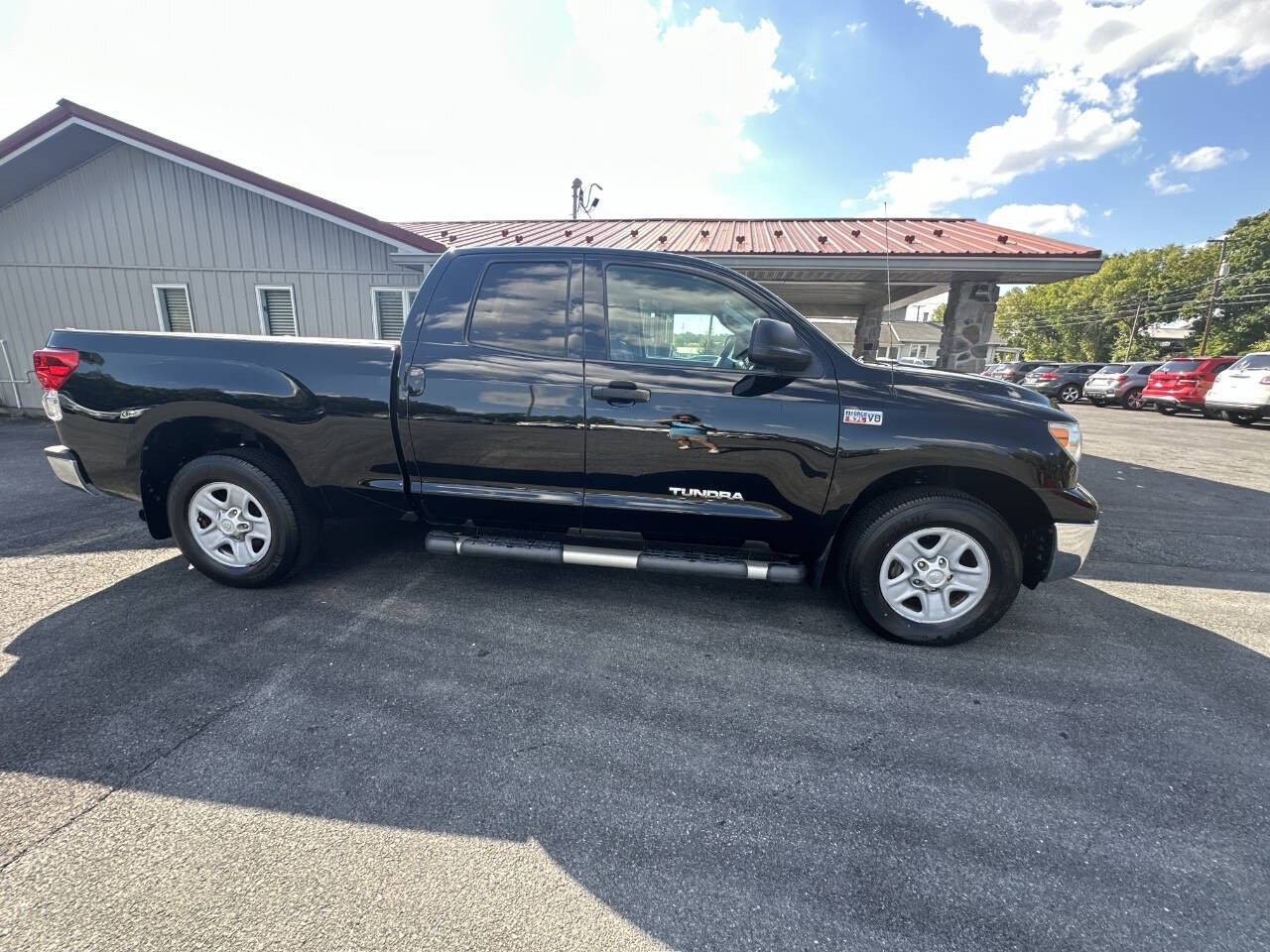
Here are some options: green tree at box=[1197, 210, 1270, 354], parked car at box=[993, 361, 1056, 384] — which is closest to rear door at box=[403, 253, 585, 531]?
parked car at box=[993, 361, 1056, 384]

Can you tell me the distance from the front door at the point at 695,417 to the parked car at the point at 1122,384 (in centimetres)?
2062

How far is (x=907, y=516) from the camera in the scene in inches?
111

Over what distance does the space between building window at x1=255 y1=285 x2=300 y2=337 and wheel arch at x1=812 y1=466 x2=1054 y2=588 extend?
10.4m

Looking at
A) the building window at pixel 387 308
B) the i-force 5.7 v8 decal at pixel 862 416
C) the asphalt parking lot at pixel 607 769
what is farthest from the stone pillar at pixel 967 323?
the building window at pixel 387 308

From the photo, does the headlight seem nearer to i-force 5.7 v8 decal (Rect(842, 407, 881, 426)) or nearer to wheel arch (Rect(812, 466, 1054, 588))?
wheel arch (Rect(812, 466, 1054, 588))

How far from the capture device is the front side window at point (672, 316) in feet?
9.85

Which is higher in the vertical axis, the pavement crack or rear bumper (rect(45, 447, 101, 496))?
rear bumper (rect(45, 447, 101, 496))

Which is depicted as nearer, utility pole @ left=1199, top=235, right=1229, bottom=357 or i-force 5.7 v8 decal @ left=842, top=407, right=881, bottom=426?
i-force 5.7 v8 decal @ left=842, top=407, right=881, bottom=426

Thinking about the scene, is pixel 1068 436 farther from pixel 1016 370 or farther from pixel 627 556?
pixel 1016 370

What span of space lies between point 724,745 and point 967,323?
8.13 meters

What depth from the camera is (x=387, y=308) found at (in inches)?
377

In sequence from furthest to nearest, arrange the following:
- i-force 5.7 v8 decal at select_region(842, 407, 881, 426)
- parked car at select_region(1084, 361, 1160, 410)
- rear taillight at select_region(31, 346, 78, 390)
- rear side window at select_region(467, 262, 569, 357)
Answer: parked car at select_region(1084, 361, 1160, 410), rear taillight at select_region(31, 346, 78, 390), rear side window at select_region(467, 262, 569, 357), i-force 5.7 v8 decal at select_region(842, 407, 881, 426)

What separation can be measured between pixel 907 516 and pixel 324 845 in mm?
2806

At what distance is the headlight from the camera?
2793 millimetres
